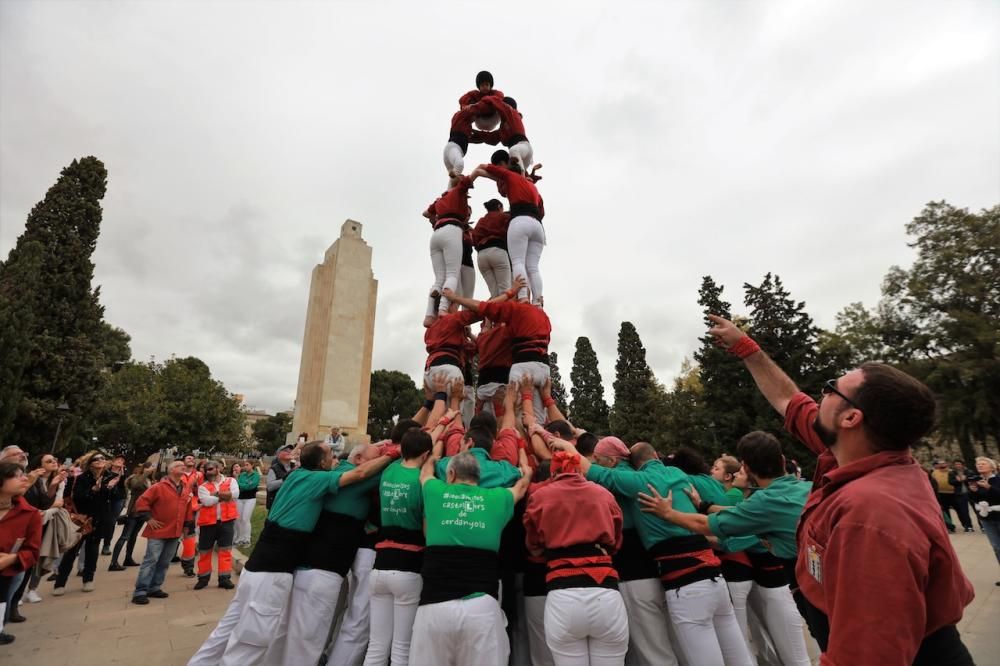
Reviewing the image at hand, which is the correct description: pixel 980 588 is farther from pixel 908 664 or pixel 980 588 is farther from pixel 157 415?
pixel 157 415

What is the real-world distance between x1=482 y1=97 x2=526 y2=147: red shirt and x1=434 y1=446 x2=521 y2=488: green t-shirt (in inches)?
266

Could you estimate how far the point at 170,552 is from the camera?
9000 millimetres

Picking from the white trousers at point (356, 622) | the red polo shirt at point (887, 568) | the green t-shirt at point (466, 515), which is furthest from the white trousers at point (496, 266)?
the red polo shirt at point (887, 568)

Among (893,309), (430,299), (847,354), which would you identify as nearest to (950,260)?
(893,309)

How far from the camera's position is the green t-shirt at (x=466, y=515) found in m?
3.65

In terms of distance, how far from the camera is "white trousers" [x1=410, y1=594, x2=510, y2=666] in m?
3.37

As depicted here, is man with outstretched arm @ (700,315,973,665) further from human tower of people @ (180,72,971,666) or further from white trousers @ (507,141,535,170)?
white trousers @ (507,141,535,170)

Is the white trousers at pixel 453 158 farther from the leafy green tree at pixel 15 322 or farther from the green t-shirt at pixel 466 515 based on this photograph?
the leafy green tree at pixel 15 322

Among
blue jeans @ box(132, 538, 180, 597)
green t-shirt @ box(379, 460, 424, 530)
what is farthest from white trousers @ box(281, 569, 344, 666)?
blue jeans @ box(132, 538, 180, 597)

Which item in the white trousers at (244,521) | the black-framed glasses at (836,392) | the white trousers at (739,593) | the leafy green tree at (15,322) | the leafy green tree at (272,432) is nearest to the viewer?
the black-framed glasses at (836,392)

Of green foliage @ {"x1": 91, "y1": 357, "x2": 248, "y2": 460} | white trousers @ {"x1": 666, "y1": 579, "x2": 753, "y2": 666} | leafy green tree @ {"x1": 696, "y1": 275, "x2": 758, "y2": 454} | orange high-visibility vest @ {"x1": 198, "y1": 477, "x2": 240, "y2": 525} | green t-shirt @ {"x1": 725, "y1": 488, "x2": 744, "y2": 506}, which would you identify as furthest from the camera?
green foliage @ {"x1": 91, "y1": 357, "x2": 248, "y2": 460}

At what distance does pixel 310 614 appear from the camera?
460 centimetres

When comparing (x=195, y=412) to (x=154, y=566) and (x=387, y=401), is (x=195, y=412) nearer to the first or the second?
(x=387, y=401)

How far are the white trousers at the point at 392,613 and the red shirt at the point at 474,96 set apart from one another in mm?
8355
